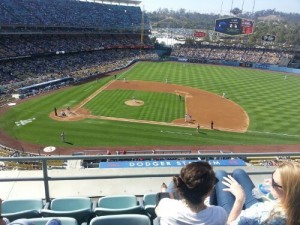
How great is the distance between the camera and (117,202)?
4.71 m

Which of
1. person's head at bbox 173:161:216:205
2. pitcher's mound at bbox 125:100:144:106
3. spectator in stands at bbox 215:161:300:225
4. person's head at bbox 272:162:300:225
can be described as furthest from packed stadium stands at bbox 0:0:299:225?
pitcher's mound at bbox 125:100:144:106

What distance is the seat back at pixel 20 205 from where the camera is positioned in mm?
4588

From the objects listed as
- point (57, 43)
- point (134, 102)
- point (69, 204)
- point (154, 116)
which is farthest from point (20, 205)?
point (57, 43)

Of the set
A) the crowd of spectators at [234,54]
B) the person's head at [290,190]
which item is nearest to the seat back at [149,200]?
the person's head at [290,190]

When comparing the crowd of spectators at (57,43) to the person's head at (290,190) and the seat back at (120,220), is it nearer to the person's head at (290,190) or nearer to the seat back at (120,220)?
the seat back at (120,220)

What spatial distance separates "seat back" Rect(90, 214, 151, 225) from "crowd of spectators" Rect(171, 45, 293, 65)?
70339 millimetres

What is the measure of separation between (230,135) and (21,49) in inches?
1508

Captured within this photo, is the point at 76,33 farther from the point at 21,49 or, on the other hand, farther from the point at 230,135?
the point at 230,135

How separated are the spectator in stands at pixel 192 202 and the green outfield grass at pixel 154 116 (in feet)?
71.7

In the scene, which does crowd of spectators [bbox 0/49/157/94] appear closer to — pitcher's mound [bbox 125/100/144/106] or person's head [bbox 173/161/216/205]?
pitcher's mound [bbox 125/100/144/106]

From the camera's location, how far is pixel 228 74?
186ft

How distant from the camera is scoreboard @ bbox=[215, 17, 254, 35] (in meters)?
73.2

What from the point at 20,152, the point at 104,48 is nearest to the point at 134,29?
the point at 104,48

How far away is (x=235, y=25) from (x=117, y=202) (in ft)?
248
